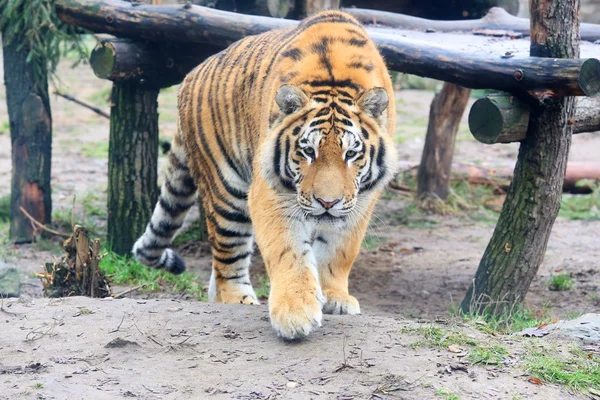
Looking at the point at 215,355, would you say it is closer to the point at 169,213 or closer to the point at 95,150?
the point at 169,213

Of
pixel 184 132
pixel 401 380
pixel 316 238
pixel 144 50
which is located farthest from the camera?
pixel 144 50

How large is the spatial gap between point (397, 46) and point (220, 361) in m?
2.88

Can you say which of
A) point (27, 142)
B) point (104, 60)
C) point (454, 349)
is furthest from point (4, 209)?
point (454, 349)

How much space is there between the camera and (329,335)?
12.7ft

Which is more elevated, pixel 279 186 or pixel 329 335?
pixel 279 186

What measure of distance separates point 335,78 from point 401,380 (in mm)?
1594

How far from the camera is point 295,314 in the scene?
12.3 ft

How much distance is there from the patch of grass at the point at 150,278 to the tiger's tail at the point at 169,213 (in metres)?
0.62

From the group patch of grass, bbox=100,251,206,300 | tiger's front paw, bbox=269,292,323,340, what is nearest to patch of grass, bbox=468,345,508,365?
tiger's front paw, bbox=269,292,323,340

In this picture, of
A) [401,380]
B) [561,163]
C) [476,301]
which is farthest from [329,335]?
[561,163]

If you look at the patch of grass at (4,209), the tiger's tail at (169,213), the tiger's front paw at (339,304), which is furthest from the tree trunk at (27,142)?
the tiger's front paw at (339,304)

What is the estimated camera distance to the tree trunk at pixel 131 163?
7.36m

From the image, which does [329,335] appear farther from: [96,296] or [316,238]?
[96,296]

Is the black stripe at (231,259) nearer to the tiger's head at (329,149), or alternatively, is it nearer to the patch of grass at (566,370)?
the tiger's head at (329,149)
